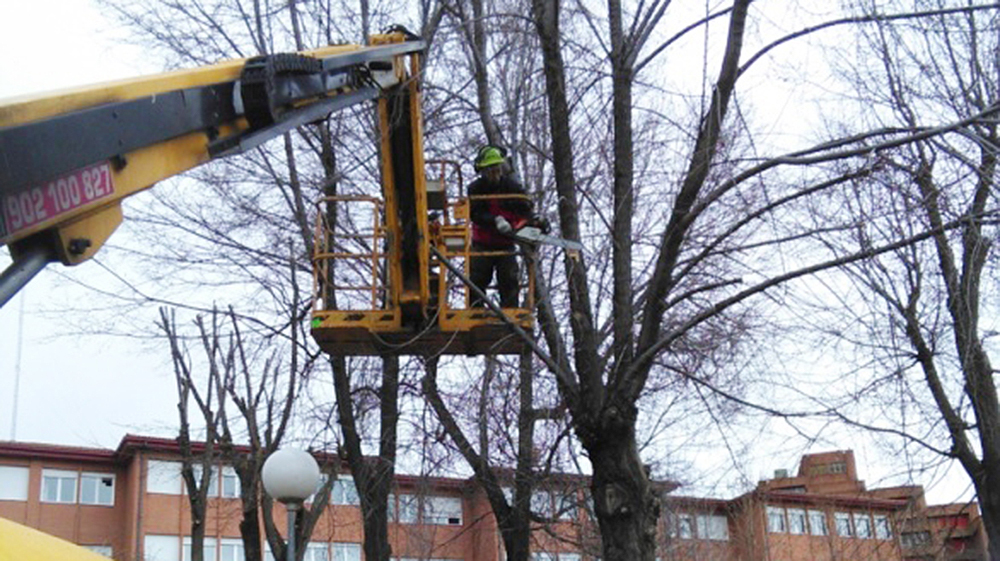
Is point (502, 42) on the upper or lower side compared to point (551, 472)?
upper

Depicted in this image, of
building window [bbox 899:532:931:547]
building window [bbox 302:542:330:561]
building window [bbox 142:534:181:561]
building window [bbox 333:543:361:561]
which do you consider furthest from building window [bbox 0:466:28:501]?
building window [bbox 899:532:931:547]

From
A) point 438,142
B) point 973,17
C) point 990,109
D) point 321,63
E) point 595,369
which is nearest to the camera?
point 990,109

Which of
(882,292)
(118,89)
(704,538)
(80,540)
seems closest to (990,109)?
(882,292)

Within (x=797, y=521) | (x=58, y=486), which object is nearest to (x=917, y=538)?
(x=797, y=521)

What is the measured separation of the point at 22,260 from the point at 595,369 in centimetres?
495

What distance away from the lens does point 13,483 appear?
125 ft

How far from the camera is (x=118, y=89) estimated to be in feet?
18.3

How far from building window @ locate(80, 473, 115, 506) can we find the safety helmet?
112ft

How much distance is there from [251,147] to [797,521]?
123 ft

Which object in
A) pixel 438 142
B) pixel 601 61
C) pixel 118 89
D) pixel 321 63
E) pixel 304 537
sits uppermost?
pixel 438 142

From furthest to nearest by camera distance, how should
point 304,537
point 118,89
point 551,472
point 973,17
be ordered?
1. point 304,537
2. point 551,472
3. point 973,17
4. point 118,89

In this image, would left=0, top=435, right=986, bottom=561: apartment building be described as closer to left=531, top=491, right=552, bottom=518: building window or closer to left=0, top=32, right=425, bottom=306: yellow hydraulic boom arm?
left=531, top=491, right=552, bottom=518: building window

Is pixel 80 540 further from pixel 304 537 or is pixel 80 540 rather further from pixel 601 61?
pixel 601 61

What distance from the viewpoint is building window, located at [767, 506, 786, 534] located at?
40.8 m
